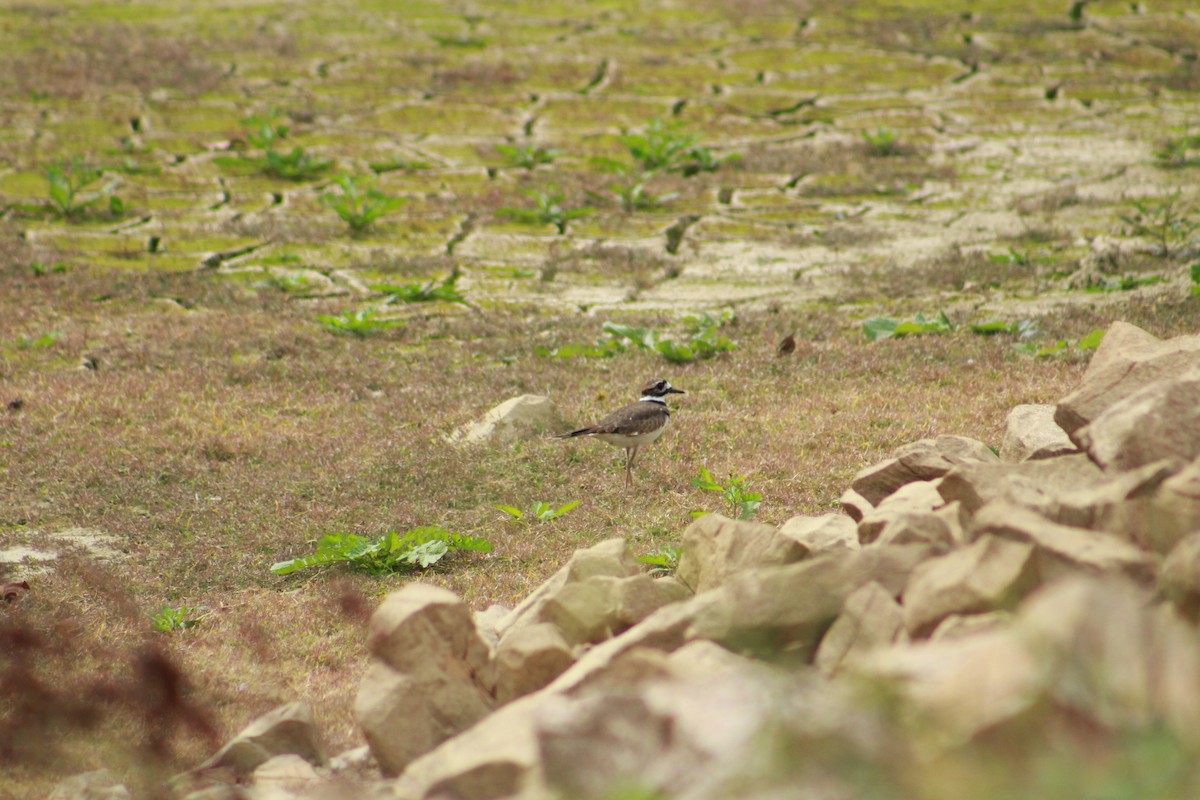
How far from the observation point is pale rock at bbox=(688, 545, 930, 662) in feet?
10.3

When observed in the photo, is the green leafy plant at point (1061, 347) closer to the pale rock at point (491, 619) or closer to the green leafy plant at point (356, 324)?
the pale rock at point (491, 619)

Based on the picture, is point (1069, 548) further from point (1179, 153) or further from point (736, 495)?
point (1179, 153)

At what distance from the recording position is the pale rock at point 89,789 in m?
3.31

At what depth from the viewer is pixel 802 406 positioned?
7285 millimetres

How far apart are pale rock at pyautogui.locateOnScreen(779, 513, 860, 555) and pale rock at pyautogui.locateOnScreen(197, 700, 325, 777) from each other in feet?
6.07

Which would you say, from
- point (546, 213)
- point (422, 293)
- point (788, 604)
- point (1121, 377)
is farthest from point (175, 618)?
point (546, 213)

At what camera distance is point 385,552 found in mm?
5449

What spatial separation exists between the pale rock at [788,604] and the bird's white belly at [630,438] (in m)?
2.98

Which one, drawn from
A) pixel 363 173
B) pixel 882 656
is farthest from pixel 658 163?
pixel 882 656

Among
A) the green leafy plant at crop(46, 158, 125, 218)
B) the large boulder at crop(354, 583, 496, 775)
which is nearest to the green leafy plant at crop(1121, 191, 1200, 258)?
the large boulder at crop(354, 583, 496, 775)

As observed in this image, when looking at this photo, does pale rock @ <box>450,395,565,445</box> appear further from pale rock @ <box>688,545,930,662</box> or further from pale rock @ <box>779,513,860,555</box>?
pale rock @ <box>688,545,930,662</box>

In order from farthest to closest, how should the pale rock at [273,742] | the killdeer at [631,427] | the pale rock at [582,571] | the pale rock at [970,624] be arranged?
the killdeer at [631,427]
the pale rock at [582,571]
the pale rock at [273,742]
the pale rock at [970,624]

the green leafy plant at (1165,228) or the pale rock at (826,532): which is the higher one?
the pale rock at (826,532)

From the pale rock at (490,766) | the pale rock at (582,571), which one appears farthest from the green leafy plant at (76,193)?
the pale rock at (490,766)
